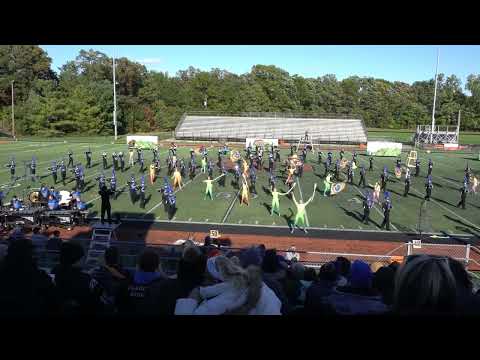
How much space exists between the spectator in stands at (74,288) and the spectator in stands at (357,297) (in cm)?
134

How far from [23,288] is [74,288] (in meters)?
0.54

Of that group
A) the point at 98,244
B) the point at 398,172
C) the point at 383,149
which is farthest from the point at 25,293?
the point at 383,149

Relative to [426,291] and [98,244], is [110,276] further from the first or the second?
[98,244]

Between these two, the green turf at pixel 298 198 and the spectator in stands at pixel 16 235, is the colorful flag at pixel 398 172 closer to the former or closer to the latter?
the green turf at pixel 298 198

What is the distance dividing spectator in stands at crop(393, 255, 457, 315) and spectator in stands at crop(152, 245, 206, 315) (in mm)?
1106

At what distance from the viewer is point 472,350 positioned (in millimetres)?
1570

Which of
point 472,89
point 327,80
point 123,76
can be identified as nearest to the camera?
point 123,76

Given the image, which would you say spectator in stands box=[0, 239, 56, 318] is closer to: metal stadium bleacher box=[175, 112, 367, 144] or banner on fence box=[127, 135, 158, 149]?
banner on fence box=[127, 135, 158, 149]

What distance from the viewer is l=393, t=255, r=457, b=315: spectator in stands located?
71.6 inches

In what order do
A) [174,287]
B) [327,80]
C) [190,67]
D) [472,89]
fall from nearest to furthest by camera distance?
1. [174,287]
2. [472,89]
3. [327,80]
4. [190,67]

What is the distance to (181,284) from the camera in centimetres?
265
